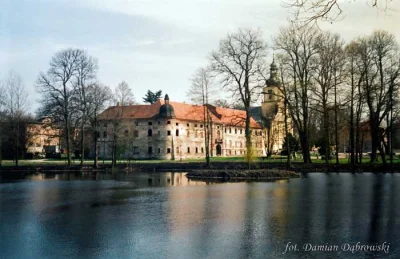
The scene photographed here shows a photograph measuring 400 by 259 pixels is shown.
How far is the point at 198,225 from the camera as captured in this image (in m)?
12.6

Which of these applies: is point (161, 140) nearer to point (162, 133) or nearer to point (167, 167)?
point (162, 133)

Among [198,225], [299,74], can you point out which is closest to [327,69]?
[299,74]

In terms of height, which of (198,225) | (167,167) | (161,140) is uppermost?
(161,140)

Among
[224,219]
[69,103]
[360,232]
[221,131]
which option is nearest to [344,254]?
[360,232]

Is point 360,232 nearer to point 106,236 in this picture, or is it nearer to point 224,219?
point 224,219

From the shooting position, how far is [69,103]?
48.7m

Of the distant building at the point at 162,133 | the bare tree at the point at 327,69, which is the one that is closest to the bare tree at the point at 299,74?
the bare tree at the point at 327,69

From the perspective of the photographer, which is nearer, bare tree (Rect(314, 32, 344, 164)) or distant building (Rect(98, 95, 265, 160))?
bare tree (Rect(314, 32, 344, 164))

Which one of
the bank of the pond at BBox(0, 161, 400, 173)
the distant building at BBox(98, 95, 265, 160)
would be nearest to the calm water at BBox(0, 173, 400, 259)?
the bank of the pond at BBox(0, 161, 400, 173)

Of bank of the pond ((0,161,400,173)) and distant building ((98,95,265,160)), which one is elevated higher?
distant building ((98,95,265,160))

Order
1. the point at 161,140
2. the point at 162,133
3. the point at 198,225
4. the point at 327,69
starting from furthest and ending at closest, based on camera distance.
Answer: the point at 162,133, the point at 161,140, the point at 327,69, the point at 198,225

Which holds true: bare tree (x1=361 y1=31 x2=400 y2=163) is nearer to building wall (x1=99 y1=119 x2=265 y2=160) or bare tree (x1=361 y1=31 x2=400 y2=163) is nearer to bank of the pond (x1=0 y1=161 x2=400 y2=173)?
bank of the pond (x1=0 y1=161 x2=400 y2=173)

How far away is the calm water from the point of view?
980 centimetres

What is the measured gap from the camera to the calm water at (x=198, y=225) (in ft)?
32.1
